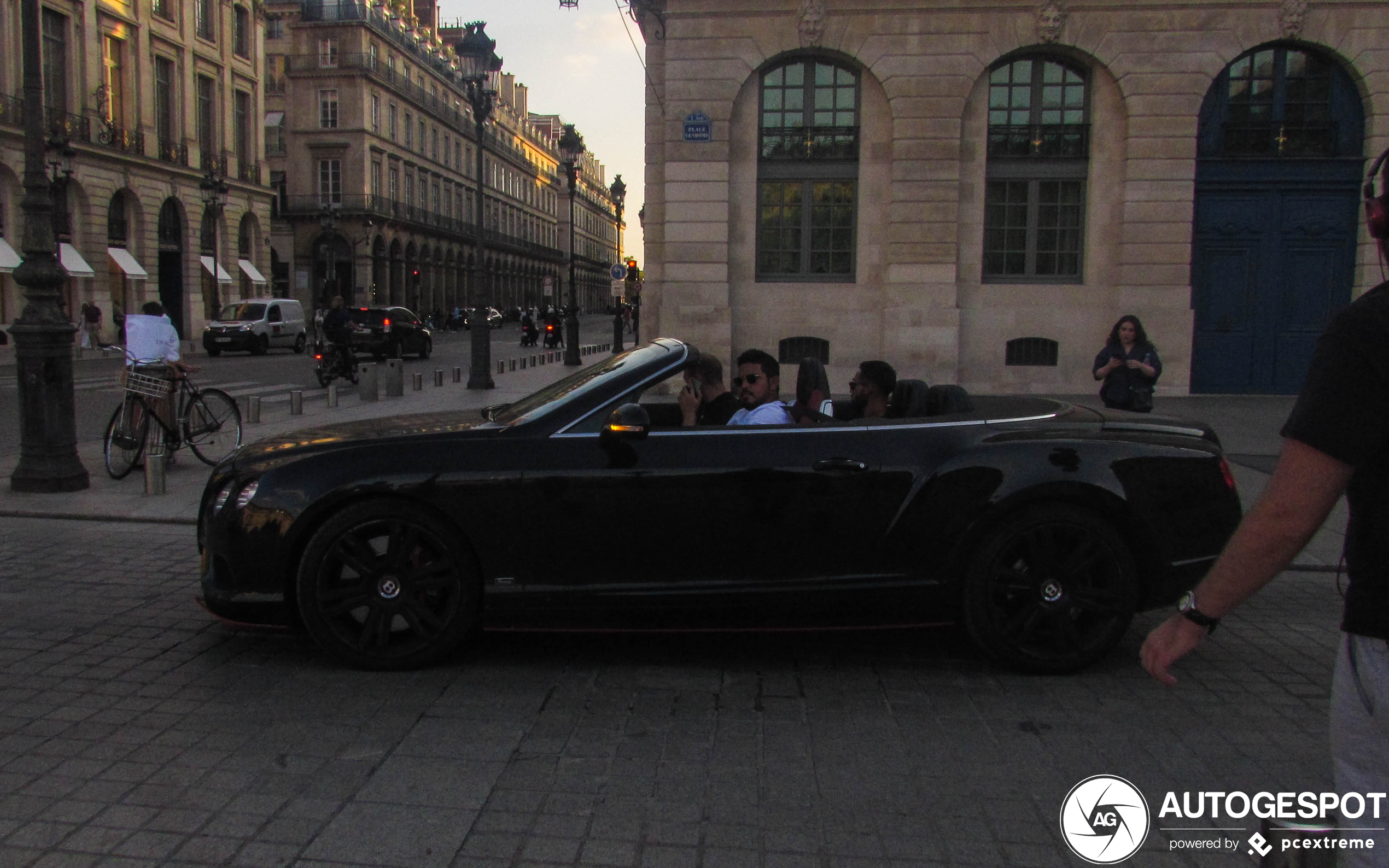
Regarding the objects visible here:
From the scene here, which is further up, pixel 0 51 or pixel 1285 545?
pixel 0 51

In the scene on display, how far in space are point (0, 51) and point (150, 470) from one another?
34979mm

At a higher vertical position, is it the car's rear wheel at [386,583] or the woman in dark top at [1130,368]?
the woman in dark top at [1130,368]

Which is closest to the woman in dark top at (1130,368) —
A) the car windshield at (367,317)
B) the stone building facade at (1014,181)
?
the stone building facade at (1014,181)

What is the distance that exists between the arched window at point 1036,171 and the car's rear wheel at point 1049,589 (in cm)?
1494

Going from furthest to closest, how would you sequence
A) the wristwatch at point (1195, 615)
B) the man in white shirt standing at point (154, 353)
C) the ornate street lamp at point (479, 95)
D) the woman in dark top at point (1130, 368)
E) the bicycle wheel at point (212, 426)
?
the ornate street lamp at point (479, 95)
the bicycle wheel at point (212, 426)
the man in white shirt standing at point (154, 353)
the woman in dark top at point (1130, 368)
the wristwatch at point (1195, 615)

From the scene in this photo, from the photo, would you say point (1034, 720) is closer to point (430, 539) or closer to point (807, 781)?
point (807, 781)

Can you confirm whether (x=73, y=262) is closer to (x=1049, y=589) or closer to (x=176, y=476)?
(x=176, y=476)

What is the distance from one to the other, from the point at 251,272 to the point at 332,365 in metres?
34.6

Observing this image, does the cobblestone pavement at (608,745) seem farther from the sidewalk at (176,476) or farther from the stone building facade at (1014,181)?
the stone building facade at (1014,181)

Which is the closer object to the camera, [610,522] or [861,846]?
[861,846]

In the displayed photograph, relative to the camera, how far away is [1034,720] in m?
4.09

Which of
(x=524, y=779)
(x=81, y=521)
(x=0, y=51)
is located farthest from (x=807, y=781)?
(x=0, y=51)

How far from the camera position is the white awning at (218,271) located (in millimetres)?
47562

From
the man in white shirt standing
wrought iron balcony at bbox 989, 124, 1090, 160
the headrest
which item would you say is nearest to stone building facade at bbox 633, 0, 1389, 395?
wrought iron balcony at bbox 989, 124, 1090, 160
